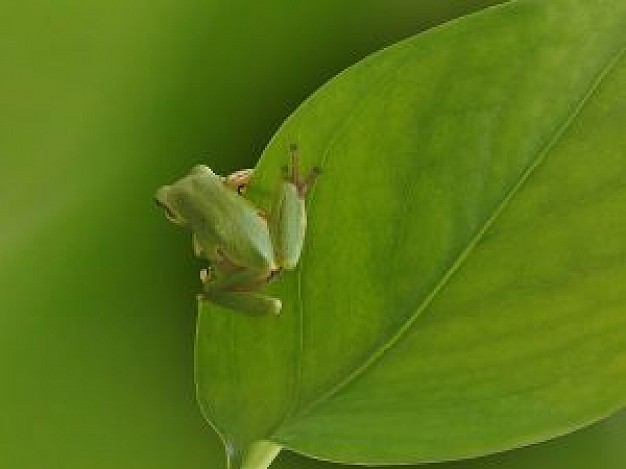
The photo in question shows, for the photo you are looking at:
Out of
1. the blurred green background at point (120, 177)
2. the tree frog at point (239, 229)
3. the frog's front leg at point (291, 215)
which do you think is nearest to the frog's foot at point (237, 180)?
the tree frog at point (239, 229)

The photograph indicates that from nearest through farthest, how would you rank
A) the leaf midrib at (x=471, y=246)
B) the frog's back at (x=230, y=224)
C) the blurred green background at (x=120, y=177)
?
the leaf midrib at (x=471, y=246)
the frog's back at (x=230, y=224)
the blurred green background at (x=120, y=177)

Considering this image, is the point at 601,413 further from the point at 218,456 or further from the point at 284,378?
the point at 218,456

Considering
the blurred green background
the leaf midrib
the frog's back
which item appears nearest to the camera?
the leaf midrib

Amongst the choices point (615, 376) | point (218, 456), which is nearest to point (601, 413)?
point (615, 376)

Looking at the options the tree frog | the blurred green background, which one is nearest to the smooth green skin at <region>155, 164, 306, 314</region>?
the tree frog

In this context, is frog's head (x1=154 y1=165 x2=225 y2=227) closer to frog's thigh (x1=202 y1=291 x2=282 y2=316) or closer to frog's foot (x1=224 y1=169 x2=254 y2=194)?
frog's foot (x1=224 y1=169 x2=254 y2=194)

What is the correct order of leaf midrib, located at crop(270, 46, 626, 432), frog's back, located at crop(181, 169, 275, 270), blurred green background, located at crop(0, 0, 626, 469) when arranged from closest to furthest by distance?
leaf midrib, located at crop(270, 46, 626, 432)
frog's back, located at crop(181, 169, 275, 270)
blurred green background, located at crop(0, 0, 626, 469)

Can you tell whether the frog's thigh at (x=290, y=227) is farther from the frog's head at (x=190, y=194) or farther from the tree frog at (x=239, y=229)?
the frog's head at (x=190, y=194)

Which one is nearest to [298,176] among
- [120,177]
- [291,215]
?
[291,215]
